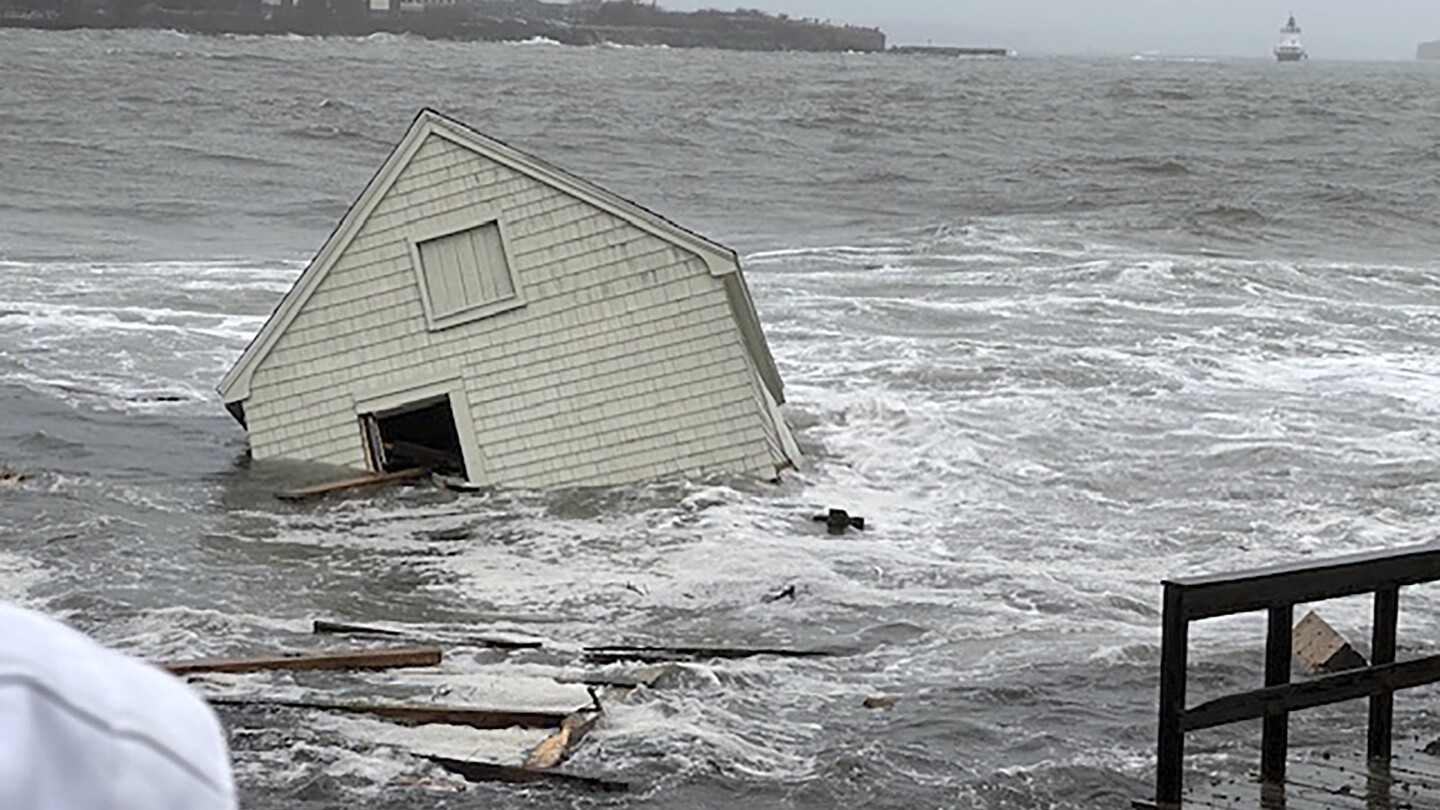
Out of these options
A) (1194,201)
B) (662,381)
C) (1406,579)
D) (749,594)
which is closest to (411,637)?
(749,594)

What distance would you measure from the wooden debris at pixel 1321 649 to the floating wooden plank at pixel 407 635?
17.0 feet

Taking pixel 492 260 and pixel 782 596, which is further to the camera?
pixel 492 260

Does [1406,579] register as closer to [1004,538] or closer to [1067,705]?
[1067,705]

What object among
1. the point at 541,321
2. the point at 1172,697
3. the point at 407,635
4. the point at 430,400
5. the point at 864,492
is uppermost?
the point at 1172,697

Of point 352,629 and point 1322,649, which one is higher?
point 1322,649

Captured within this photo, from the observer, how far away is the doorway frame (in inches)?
778

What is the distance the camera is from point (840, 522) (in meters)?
18.2

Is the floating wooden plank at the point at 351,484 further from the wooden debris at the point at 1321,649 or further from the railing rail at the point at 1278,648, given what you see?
the railing rail at the point at 1278,648

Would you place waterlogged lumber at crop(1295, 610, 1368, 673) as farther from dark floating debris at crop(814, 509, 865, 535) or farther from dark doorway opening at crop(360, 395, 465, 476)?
dark doorway opening at crop(360, 395, 465, 476)

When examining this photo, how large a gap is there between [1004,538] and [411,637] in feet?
20.4

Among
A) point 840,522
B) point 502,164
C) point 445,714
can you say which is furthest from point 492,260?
point 445,714

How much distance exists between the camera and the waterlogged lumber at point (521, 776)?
428 inches

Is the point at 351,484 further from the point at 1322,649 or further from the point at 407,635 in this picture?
the point at 1322,649

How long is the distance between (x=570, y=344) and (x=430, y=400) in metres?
1.55
